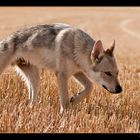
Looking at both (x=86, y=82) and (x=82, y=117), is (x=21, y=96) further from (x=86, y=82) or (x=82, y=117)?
(x=82, y=117)

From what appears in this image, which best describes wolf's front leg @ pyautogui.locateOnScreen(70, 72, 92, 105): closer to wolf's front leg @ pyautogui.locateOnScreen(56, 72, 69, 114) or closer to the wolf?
the wolf

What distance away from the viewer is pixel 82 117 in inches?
292

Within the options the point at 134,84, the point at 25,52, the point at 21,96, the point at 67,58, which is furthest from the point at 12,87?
the point at 134,84

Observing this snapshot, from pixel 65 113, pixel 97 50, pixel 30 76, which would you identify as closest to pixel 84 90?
pixel 97 50

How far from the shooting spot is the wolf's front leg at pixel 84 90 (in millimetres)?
9009

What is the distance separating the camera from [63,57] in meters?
8.74

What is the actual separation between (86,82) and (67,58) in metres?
0.74

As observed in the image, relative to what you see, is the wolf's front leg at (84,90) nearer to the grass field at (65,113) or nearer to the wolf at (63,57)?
the wolf at (63,57)

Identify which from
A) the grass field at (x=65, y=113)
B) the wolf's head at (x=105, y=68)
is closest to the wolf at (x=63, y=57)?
the wolf's head at (x=105, y=68)

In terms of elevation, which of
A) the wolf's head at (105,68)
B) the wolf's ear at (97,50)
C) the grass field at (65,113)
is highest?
the wolf's ear at (97,50)

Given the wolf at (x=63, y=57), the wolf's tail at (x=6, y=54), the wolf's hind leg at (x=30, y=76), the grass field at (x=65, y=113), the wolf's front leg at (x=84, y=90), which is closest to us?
the grass field at (x=65, y=113)

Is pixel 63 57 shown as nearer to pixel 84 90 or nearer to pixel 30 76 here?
pixel 84 90

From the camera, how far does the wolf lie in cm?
868

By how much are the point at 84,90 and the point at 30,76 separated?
1.11m
